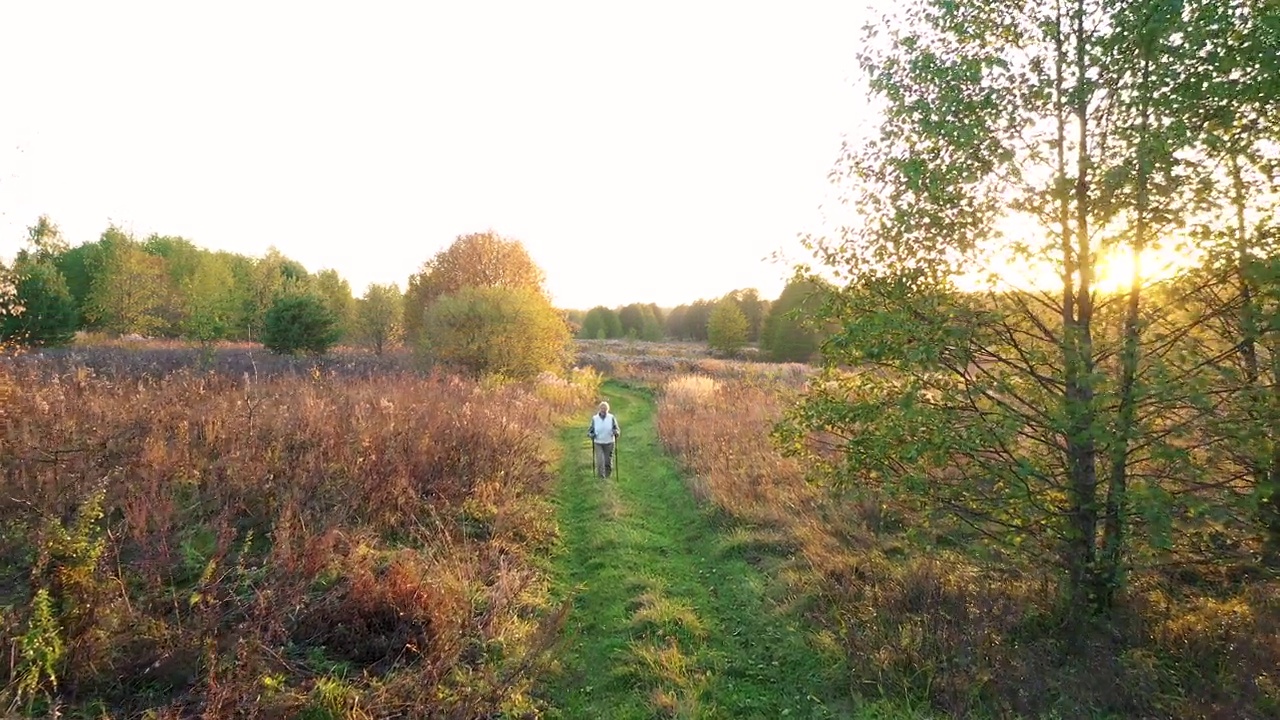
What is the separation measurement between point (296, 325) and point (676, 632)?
96.7 feet

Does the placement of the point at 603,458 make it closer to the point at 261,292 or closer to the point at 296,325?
the point at 296,325

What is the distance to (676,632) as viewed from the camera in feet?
19.4

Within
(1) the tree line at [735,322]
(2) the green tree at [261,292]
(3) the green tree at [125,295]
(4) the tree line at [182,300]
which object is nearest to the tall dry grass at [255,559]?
(1) the tree line at [735,322]

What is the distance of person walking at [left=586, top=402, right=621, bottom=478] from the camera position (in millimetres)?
12141

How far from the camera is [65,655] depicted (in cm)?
381

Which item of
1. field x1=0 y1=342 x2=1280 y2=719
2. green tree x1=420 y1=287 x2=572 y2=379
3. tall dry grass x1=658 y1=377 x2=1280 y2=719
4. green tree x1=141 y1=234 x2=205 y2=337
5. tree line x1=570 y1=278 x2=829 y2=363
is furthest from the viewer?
green tree x1=141 y1=234 x2=205 y2=337

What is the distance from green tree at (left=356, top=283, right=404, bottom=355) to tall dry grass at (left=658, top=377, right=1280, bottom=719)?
1316 inches

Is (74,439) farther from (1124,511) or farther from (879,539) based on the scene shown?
(1124,511)

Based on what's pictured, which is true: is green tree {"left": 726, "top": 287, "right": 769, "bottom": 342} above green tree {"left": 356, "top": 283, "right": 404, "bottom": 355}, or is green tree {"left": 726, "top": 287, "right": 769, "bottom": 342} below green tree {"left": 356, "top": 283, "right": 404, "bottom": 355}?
above

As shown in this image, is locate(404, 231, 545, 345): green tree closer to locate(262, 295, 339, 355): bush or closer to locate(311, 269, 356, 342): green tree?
locate(262, 295, 339, 355): bush

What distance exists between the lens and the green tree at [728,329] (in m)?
59.2

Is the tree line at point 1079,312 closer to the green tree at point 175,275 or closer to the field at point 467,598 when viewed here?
the field at point 467,598

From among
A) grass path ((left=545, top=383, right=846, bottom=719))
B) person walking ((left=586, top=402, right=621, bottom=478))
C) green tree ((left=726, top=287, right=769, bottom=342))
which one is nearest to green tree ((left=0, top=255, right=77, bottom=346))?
person walking ((left=586, top=402, right=621, bottom=478))

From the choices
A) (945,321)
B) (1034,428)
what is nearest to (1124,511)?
(1034,428)
